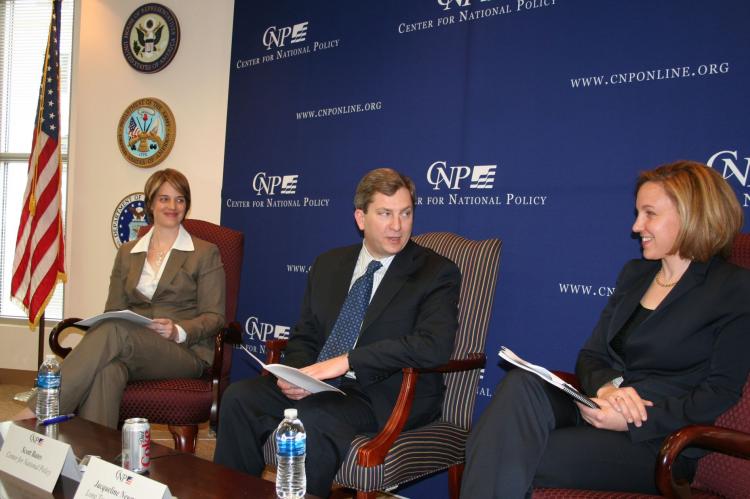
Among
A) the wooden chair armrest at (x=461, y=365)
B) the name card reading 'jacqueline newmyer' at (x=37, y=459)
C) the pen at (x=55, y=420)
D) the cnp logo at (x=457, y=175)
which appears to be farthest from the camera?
the cnp logo at (x=457, y=175)

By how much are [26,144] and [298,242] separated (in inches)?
117

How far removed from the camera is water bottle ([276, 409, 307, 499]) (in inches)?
60.2

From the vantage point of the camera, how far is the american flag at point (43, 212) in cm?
418

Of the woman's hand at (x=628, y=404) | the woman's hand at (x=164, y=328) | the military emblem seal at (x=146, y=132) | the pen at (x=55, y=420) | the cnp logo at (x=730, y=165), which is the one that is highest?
the military emblem seal at (x=146, y=132)

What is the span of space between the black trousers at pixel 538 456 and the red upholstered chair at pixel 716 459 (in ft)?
0.25

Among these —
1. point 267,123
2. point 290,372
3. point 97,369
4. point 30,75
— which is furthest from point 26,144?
point 290,372

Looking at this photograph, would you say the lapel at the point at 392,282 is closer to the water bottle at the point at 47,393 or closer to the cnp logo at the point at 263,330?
the water bottle at the point at 47,393

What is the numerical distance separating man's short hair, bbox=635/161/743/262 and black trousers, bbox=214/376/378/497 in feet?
3.76

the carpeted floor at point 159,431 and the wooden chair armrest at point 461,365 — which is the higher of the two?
the wooden chair armrest at point 461,365

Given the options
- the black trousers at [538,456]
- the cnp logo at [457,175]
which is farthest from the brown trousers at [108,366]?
the black trousers at [538,456]

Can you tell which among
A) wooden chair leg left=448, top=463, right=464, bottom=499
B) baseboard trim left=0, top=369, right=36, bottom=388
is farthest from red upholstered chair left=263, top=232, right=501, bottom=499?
baseboard trim left=0, top=369, right=36, bottom=388

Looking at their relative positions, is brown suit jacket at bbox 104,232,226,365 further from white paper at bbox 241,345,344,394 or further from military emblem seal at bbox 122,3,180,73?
military emblem seal at bbox 122,3,180,73

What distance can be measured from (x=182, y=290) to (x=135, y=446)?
1.55 meters

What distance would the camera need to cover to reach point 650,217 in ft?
6.39
